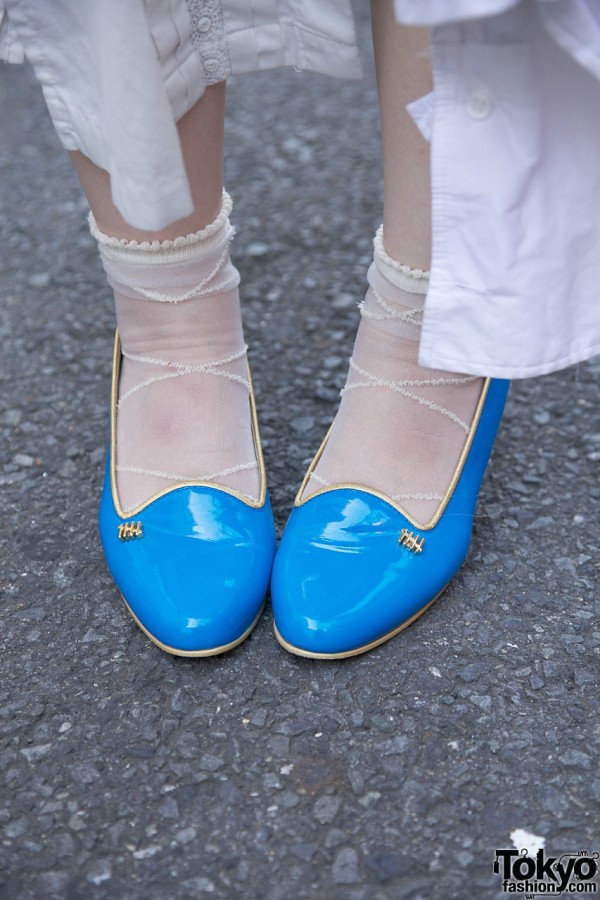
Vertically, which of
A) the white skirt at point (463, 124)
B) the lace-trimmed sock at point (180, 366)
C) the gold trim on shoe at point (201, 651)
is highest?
the white skirt at point (463, 124)

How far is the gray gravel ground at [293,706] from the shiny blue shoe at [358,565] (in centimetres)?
4

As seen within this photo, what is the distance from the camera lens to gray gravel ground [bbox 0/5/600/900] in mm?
807

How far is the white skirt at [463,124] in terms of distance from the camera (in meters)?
0.78

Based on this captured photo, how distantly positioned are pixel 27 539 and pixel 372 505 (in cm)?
42

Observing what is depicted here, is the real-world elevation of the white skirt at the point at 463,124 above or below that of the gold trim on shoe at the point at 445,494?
above

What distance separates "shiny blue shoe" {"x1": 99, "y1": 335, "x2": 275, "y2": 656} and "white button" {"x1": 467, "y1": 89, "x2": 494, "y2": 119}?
0.46 m

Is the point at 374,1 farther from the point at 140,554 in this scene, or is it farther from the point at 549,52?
the point at 140,554

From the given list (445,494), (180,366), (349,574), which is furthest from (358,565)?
(180,366)

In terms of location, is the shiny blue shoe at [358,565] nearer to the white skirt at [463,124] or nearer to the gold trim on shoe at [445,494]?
the gold trim on shoe at [445,494]

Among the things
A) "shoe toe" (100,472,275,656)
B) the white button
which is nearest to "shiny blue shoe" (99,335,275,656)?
Answer: "shoe toe" (100,472,275,656)

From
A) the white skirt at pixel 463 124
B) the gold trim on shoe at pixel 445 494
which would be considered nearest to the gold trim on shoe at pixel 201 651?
the gold trim on shoe at pixel 445 494

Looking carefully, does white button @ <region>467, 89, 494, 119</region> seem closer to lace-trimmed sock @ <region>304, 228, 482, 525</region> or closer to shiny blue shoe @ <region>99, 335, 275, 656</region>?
lace-trimmed sock @ <region>304, 228, 482, 525</region>

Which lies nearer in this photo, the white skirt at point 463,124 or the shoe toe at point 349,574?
the white skirt at point 463,124

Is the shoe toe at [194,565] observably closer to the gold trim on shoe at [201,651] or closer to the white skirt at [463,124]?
the gold trim on shoe at [201,651]
